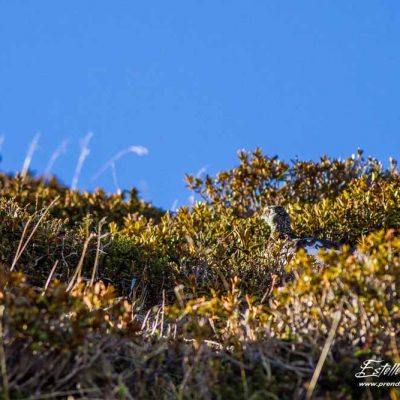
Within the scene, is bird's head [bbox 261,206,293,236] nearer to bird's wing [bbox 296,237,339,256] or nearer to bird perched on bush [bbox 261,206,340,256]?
bird perched on bush [bbox 261,206,340,256]

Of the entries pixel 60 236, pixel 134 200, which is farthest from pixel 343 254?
pixel 134 200

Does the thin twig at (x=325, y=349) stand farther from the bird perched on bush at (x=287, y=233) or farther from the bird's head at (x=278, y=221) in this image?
the bird's head at (x=278, y=221)

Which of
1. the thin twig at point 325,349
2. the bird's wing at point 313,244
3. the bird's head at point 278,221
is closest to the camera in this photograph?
the thin twig at point 325,349

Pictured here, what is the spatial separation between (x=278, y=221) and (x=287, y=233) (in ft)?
0.59

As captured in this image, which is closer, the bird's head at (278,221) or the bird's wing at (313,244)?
the bird's wing at (313,244)

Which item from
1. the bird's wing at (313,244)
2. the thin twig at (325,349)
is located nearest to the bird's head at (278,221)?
the bird's wing at (313,244)

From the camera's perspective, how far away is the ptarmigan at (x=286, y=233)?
27.8 ft

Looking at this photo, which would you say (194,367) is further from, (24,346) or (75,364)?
(24,346)

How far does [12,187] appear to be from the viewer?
44.0 feet

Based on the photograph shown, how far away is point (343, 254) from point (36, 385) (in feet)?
6.96

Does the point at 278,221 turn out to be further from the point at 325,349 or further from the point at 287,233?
the point at 325,349

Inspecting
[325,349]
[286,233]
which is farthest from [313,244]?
[325,349]

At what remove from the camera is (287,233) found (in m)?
9.01

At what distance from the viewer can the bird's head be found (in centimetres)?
896
